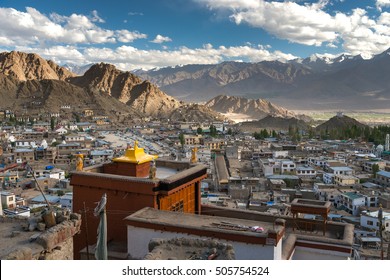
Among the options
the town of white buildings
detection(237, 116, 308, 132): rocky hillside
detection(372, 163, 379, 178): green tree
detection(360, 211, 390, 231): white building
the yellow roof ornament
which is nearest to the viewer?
the town of white buildings

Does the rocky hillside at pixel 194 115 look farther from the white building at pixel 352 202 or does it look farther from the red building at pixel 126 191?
the red building at pixel 126 191

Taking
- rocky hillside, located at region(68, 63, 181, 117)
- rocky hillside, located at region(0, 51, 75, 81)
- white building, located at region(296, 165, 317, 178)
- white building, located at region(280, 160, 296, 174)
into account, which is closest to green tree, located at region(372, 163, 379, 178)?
white building, located at region(296, 165, 317, 178)

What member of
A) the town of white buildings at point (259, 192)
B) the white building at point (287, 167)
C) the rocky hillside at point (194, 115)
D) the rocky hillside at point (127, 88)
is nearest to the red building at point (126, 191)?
the town of white buildings at point (259, 192)

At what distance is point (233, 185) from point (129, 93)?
409 ft

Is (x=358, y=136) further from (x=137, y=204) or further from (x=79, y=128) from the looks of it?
(x=137, y=204)

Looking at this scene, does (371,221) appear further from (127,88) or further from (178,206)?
(127,88)

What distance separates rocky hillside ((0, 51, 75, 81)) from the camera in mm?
147250

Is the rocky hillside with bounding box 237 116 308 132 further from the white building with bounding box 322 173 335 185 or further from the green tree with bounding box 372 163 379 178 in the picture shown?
the white building with bounding box 322 173 335 185

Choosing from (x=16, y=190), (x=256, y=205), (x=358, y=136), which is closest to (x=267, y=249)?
(x=256, y=205)

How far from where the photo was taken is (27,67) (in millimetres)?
157625

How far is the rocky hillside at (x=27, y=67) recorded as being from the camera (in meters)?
147

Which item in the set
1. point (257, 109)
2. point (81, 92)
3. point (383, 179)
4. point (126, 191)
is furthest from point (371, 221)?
point (257, 109)

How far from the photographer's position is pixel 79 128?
81188 millimetres

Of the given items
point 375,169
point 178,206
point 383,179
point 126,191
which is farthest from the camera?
point 375,169
